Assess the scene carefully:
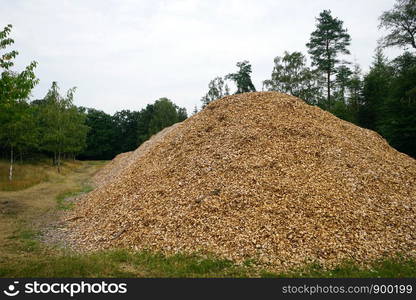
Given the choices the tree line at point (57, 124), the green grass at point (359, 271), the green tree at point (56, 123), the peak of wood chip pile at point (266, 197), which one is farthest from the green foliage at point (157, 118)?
the green grass at point (359, 271)

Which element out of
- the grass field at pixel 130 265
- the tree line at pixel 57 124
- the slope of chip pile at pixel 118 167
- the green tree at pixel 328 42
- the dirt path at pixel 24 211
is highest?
the green tree at pixel 328 42

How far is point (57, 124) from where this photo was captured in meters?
31.0

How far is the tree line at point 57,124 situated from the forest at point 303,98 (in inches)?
1.9

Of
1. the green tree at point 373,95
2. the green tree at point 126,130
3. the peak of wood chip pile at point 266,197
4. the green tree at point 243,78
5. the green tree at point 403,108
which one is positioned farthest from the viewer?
the green tree at point 126,130

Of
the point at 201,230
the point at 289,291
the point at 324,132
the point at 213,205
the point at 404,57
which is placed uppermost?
the point at 404,57

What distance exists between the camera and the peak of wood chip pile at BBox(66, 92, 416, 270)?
7625 mm

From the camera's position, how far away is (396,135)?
21.2m

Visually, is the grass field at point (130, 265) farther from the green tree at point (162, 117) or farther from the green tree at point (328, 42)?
the green tree at point (162, 117)

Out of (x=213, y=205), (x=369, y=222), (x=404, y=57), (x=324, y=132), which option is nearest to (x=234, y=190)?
(x=213, y=205)

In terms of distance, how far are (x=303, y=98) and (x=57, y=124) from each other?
30273 mm

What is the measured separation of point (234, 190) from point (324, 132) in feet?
20.7

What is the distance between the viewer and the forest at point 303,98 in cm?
2061

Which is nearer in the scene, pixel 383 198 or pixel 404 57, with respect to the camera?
pixel 383 198

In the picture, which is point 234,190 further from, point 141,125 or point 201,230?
point 141,125
